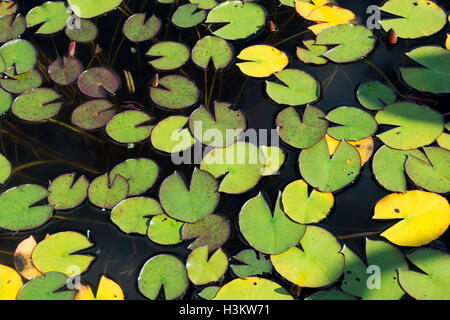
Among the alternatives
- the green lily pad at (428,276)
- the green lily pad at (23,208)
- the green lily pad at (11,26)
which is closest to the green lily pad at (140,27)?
the green lily pad at (11,26)

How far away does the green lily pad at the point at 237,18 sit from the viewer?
7.57 feet

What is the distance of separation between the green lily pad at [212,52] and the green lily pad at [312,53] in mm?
391

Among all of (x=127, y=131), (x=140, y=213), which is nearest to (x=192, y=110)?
(x=127, y=131)

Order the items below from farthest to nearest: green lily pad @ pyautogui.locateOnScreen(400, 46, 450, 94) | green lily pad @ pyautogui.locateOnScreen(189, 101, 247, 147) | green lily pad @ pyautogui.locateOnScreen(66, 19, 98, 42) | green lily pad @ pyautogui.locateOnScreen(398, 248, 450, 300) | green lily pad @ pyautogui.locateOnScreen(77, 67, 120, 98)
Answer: green lily pad @ pyautogui.locateOnScreen(66, 19, 98, 42) → green lily pad @ pyautogui.locateOnScreen(77, 67, 120, 98) → green lily pad @ pyautogui.locateOnScreen(400, 46, 450, 94) → green lily pad @ pyautogui.locateOnScreen(189, 101, 247, 147) → green lily pad @ pyautogui.locateOnScreen(398, 248, 450, 300)

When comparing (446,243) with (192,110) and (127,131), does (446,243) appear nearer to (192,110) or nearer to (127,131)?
(192,110)

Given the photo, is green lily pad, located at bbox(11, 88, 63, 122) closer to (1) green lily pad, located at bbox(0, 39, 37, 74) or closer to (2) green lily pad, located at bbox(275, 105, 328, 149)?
(1) green lily pad, located at bbox(0, 39, 37, 74)

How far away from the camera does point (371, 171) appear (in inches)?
70.4

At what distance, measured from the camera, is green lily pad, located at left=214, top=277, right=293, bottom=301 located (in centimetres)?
152

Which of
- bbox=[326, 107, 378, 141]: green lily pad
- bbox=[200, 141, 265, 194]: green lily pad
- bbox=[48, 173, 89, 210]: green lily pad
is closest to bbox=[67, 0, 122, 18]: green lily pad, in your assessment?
bbox=[48, 173, 89, 210]: green lily pad

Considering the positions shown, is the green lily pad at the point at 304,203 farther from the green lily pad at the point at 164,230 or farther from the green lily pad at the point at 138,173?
the green lily pad at the point at 138,173

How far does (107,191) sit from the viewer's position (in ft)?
5.94

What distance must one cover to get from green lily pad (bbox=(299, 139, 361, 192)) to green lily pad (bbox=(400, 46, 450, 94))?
578 mm

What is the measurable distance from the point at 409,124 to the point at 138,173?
129cm

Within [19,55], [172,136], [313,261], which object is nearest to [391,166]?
[313,261]
